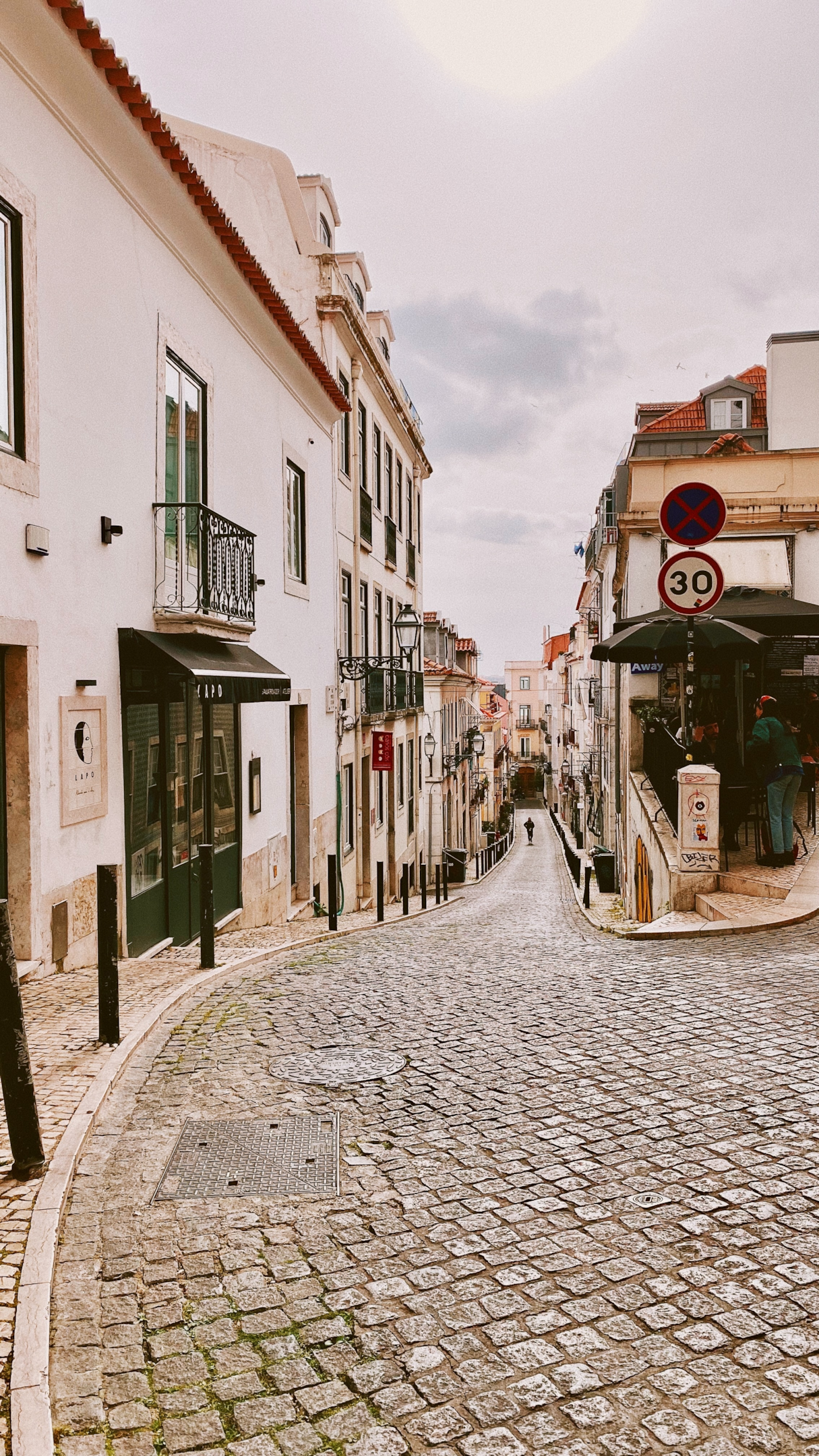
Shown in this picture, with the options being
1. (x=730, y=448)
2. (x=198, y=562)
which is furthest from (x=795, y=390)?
(x=198, y=562)

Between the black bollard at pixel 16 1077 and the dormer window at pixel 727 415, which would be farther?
the dormer window at pixel 727 415

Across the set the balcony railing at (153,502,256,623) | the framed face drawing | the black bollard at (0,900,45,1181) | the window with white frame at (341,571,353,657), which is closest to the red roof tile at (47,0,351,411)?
the balcony railing at (153,502,256,623)

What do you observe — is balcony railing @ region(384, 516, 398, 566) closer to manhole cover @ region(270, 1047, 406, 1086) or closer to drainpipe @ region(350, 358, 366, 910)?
drainpipe @ region(350, 358, 366, 910)

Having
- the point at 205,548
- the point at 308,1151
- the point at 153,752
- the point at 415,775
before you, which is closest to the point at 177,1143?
the point at 308,1151

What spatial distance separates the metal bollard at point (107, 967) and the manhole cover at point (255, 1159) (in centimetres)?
116

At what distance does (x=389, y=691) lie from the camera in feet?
69.6

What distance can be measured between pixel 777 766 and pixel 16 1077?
7293 millimetres

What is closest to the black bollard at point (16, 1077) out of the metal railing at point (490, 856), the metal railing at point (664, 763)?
the metal railing at point (664, 763)

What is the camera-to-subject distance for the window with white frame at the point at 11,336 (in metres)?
6.24

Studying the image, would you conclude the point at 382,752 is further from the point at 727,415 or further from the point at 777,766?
the point at 727,415

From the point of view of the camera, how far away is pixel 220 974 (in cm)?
768

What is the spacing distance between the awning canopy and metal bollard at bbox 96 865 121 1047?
915 centimetres

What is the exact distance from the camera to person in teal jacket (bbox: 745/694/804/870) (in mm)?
9062

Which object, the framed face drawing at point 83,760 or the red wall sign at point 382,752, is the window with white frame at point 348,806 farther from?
the framed face drawing at point 83,760
